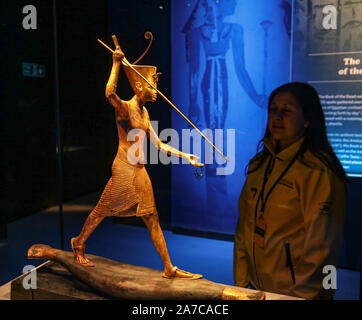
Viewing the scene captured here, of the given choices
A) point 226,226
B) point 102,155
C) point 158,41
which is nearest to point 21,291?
point 102,155

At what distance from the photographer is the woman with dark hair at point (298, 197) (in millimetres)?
1753

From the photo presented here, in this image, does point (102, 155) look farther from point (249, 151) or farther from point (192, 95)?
point (249, 151)

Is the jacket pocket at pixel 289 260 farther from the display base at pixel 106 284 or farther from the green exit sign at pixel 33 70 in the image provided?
the green exit sign at pixel 33 70

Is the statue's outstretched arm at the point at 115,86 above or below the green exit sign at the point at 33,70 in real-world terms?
below

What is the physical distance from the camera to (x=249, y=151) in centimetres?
225

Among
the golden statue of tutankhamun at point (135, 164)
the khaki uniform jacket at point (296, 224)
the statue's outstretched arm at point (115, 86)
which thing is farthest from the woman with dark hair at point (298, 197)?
the statue's outstretched arm at point (115, 86)

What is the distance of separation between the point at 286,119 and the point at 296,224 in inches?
19.6

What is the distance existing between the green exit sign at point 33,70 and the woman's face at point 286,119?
220 cm

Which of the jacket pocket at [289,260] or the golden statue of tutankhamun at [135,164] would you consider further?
the golden statue of tutankhamun at [135,164]
